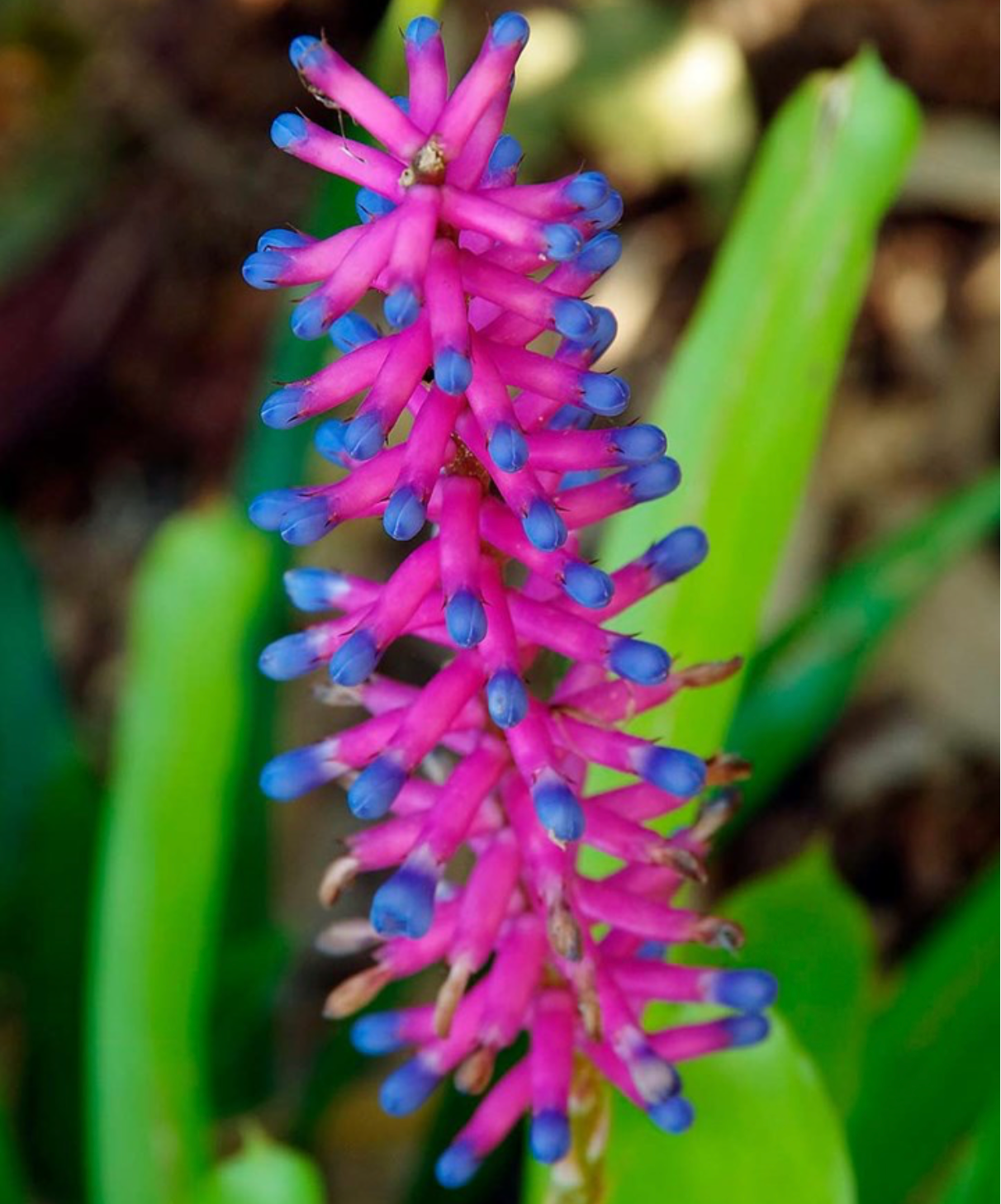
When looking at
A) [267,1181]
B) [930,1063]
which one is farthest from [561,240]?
[930,1063]

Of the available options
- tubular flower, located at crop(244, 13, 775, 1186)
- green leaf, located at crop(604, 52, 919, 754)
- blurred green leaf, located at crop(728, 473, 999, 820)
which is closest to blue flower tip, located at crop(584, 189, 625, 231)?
tubular flower, located at crop(244, 13, 775, 1186)

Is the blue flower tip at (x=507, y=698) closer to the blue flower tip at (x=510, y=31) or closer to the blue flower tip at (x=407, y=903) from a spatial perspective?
the blue flower tip at (x=407, y=903)

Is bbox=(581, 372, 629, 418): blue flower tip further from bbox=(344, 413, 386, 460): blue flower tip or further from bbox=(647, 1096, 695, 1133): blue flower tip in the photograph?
bbox=(647, 1096, 695, 1133): blue flower tip

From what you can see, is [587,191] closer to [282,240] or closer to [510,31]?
[510,31]

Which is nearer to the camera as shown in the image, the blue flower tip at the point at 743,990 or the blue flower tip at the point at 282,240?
the blue flower tip at the point at 282,240

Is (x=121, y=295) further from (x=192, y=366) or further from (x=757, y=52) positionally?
(x=757, y=52)

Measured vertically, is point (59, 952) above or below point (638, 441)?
below

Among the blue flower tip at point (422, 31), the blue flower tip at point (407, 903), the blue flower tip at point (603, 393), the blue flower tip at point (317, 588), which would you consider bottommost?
the blue flower tip at point (407, 903)

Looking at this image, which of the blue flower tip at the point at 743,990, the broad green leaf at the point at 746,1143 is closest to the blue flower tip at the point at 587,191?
the blue flower tip at the point at 743,990
